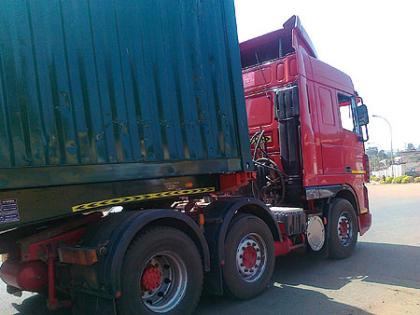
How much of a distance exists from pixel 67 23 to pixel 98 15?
1.12 feet

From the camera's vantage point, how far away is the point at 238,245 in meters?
5.28

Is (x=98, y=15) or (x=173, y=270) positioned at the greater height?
(x=98, y=15)

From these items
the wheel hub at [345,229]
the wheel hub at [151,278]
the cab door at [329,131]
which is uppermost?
the cab door at [329,131]

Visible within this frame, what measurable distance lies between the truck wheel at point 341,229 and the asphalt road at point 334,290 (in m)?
0.17

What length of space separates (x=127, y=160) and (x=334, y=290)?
322 centimetres

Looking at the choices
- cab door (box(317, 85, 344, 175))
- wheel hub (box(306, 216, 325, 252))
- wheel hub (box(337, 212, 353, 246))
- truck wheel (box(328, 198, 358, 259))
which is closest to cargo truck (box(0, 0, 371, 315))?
wheel hub (box(306, 216, 325, 252))

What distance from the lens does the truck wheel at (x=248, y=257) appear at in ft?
16.8

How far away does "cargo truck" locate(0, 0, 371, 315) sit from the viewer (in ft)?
11.6

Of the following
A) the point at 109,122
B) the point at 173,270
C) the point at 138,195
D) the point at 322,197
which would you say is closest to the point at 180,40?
the point at 109,122

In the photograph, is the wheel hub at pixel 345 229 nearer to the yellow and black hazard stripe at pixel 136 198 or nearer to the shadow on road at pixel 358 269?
the shadow on road at pixel 358 269

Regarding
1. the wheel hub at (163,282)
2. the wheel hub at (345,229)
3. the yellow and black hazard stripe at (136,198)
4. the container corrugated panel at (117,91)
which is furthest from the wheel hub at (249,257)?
the wheel hub at (345,229)

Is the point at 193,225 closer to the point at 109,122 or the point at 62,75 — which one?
the point at 109,122

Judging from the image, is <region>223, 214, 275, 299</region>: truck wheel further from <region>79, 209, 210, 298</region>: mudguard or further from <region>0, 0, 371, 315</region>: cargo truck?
<region>79, 209, 210, 298</region>: mudguard

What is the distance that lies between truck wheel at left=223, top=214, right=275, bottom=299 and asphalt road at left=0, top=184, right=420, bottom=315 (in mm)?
186
